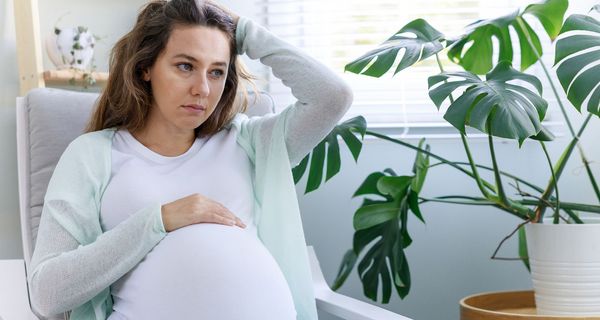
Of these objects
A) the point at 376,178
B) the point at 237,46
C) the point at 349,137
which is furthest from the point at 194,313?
the point at 376,178

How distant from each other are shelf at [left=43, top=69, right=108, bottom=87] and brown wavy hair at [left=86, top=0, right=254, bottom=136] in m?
0.49

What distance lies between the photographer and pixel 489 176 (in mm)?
2137

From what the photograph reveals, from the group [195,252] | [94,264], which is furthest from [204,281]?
[94,264]

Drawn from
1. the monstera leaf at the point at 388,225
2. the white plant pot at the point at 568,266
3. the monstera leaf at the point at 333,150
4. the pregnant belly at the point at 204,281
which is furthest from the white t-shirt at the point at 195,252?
the white plant pot at the point at 568,266

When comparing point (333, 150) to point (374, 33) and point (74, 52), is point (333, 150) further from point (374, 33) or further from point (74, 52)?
point (74, 52)

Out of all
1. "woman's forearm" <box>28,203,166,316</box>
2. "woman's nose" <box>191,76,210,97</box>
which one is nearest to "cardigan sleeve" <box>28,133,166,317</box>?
"woman's forearm" <box>28,203,166,316</box>

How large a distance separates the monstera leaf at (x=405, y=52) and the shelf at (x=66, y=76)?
0.81 metres

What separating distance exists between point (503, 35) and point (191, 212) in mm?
769

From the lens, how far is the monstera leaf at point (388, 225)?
71.4 inches

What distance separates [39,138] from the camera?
1630mm

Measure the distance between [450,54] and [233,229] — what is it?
55 cm

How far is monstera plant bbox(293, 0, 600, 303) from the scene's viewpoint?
1.32 meters

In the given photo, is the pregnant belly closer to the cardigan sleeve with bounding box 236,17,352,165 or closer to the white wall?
the cardigan sleeve with bounding box 236,17,352,165

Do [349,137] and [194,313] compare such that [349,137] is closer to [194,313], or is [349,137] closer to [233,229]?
[233,229]
